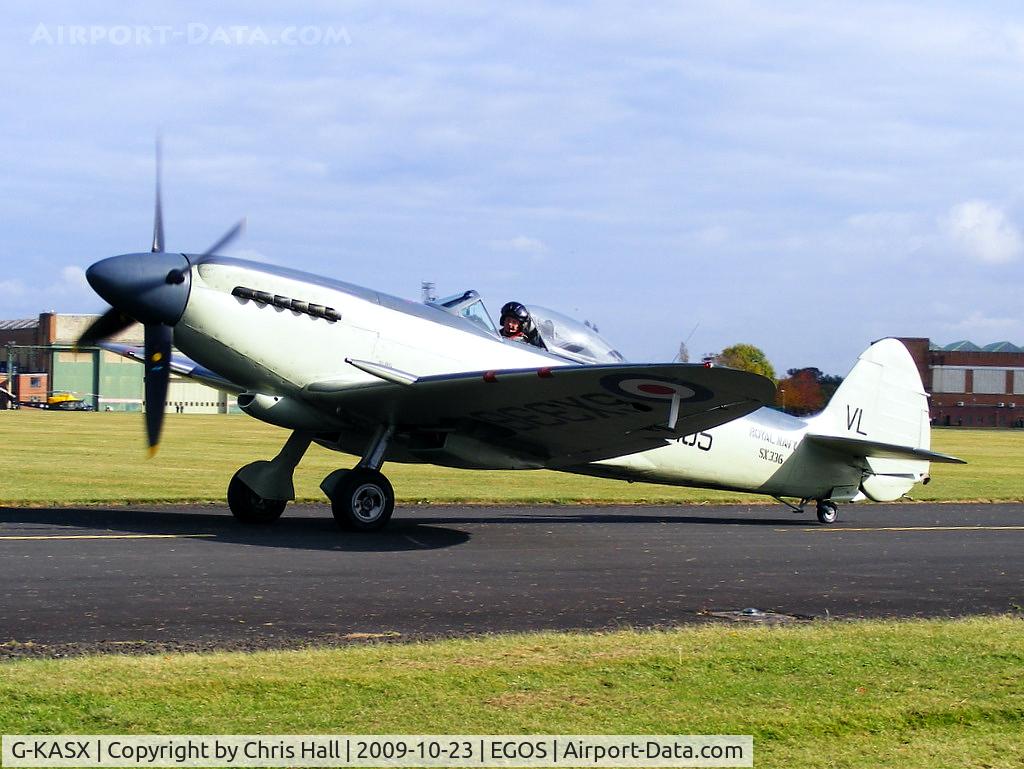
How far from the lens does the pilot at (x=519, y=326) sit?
13172 mm

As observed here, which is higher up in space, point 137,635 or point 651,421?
point 651,421

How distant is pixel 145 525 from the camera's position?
1223 cm

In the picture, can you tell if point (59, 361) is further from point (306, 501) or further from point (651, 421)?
point (651, 421)

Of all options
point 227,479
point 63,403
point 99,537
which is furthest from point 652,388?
point 63,403

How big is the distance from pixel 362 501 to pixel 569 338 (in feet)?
10.5

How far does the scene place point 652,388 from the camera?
10.6 meters

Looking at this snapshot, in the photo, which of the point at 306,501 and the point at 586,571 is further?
the point at 306,501

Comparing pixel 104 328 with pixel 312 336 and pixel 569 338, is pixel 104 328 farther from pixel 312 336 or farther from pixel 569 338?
pixel 569 338

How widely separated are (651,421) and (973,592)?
3.67m

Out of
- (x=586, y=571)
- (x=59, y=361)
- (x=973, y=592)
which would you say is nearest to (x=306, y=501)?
(x=586, y=571)

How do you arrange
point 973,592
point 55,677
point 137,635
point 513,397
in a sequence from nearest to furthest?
point 55,677
point 137,635
point 973,592
point 513,397

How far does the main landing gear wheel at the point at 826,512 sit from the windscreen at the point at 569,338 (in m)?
3.93

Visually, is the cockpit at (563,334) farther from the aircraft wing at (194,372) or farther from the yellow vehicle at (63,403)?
the yellow vehicle at (63,403)

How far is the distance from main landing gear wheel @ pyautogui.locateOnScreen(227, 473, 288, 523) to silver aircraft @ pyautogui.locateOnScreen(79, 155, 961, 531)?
0.02 meters
